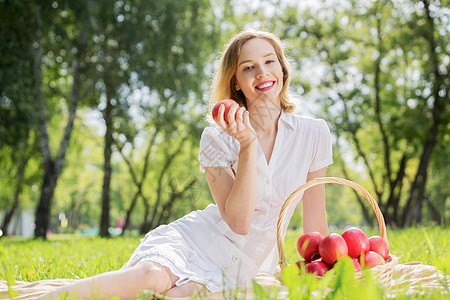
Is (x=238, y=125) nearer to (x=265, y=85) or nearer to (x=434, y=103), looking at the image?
(x=265, y=85)

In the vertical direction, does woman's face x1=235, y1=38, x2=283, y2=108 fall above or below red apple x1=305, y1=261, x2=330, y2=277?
above

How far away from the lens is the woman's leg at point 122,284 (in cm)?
236

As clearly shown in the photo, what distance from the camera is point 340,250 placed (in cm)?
281

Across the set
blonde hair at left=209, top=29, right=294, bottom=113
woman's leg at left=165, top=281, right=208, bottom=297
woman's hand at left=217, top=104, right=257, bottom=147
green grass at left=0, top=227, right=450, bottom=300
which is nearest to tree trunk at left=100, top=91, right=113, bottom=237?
green grass at left=0, top=227, right=450, bottom=300

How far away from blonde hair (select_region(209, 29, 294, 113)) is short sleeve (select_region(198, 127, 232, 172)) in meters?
0.44

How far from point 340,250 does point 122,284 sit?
1.28 metres

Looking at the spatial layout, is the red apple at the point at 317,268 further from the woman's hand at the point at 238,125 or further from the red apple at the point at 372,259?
the woman's hand at the point at 238,125

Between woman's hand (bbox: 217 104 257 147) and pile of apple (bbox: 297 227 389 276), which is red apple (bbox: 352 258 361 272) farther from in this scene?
woman's hand (bbox: 217 104 257 147)

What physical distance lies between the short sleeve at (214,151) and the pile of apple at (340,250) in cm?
74

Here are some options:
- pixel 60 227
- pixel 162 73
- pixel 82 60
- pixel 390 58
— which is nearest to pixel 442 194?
pixel 390 58

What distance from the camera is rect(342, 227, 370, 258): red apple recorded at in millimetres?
2986

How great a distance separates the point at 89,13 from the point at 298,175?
35.6ft

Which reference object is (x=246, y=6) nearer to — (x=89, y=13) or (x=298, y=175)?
(x=89, y=13)

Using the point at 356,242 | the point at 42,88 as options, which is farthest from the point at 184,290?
the point at 42,88
